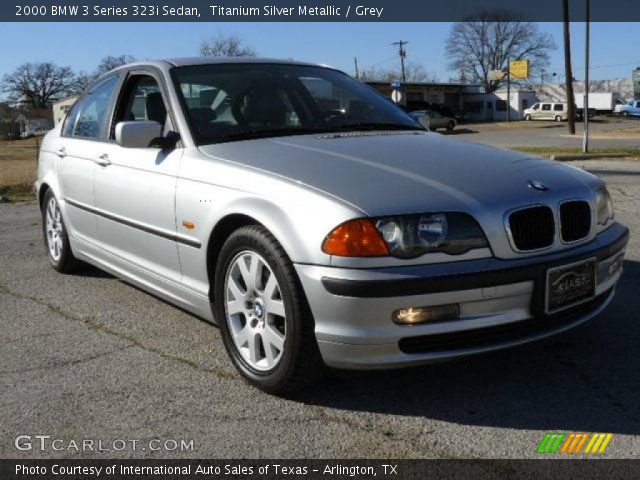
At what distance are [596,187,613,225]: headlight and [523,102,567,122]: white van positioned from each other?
59973 millimetres

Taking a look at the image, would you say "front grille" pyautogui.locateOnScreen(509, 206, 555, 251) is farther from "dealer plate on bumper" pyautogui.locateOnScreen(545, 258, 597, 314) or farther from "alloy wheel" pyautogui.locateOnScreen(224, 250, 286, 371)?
"alloy wheel" pyautogui.locateOnScreen(224, 250, 286, 371)

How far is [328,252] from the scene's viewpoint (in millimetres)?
2828

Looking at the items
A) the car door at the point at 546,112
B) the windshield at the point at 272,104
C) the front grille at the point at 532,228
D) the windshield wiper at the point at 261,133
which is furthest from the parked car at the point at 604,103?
the front grille at the point at 532,228

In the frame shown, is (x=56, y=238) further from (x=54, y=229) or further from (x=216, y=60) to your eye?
(x=216, y=60)

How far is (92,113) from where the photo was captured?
5078 mm

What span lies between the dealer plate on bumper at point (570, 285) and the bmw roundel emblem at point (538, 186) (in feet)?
1.16

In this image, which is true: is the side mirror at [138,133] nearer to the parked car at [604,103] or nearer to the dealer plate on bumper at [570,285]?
the dealer plate on bumper at [570,285]

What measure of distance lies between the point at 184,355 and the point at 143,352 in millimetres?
250

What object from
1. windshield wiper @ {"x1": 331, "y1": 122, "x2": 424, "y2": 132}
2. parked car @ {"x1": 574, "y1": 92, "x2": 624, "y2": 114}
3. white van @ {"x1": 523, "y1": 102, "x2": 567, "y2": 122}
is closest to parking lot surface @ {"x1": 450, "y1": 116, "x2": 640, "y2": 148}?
windshield wiper @ {"x1": 331, "y1": 122, "x2": 424, "y2": 132}

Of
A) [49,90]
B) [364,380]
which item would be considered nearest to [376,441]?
[364,380]

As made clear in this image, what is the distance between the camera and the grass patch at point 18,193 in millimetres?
11909

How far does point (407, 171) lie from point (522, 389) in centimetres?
111

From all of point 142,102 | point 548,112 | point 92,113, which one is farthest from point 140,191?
point 548,112
